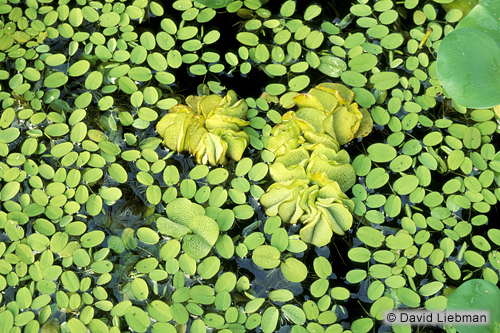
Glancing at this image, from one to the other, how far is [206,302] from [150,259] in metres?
0.30

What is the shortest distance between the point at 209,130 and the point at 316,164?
0.52 m

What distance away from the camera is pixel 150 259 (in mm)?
1619

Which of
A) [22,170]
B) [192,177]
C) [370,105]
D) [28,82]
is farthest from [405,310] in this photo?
[28,82]

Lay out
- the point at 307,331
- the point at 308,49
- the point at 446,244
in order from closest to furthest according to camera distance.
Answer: the point at 307,331
the point at 446,244
the point at 308,49

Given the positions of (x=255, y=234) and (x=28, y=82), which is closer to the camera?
(x=255, y=234)

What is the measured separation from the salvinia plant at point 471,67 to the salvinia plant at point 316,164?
15.5 inches

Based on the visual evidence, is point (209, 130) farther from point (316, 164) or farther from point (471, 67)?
point (471, 67)

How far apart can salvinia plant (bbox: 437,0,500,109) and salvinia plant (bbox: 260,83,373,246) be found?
1.30 ft

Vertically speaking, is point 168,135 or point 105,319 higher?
point 168,135

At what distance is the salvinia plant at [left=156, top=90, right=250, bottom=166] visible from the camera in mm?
1717

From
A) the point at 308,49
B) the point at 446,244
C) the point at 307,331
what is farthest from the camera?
the point at 308,49

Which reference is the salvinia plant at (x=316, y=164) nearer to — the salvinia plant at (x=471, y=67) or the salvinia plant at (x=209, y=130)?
the salvinia plant at (x=209, y=130)

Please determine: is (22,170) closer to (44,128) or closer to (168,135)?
(44,128)

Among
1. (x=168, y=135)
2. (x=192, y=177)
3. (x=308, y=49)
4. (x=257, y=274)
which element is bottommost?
(x=257, y=274)
